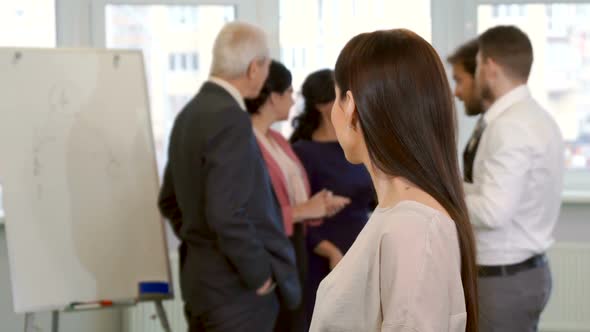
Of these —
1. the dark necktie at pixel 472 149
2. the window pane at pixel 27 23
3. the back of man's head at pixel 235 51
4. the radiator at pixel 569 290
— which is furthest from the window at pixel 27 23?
the radiator at pixel 569 290

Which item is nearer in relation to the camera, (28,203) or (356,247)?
(356,247)

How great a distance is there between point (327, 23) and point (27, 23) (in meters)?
1.48

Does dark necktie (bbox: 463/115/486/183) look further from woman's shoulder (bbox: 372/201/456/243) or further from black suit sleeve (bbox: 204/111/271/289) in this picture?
woman's shoulder (bbox: 372/201/456/243)

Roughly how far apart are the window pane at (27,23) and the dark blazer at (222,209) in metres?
1.78

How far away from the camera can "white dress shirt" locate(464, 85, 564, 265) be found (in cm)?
257

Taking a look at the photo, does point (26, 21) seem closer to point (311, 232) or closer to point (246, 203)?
point (311, 232)

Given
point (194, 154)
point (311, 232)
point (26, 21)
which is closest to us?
point (194, 154)

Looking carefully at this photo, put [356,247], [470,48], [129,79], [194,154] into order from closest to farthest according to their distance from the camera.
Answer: [356,247], [194,154], [470,48], [129,79]

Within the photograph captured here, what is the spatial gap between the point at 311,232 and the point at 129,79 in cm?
95

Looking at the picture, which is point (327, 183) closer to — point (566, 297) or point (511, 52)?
point (511, 52)

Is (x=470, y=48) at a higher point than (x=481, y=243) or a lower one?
higher

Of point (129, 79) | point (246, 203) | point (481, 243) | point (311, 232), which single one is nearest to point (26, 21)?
point (129, 79)

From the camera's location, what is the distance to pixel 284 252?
272 centimetres

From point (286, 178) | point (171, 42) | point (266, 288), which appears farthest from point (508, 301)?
point (171, 42)
